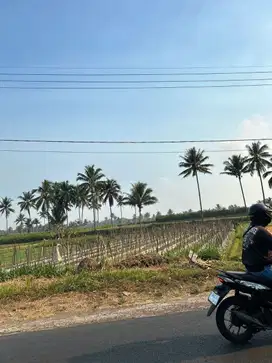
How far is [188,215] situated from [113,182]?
16143 millimetres

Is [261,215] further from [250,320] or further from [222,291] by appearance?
[250,320]

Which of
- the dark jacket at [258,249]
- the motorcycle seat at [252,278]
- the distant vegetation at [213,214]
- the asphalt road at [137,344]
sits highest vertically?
the distant vegetation at [213,214]

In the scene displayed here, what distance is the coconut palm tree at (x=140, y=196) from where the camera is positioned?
82.3m

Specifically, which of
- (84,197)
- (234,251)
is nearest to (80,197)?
(84,197)

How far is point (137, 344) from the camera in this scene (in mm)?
5918

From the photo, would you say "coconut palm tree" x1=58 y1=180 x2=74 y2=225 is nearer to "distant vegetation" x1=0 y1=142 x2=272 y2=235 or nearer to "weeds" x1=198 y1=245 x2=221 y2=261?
"distant vegetation" x1=0 y1=142 x2=272 y2=235

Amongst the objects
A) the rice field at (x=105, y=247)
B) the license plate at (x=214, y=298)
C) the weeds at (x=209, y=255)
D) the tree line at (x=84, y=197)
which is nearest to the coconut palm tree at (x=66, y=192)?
the tree line at (x=84, y=197)

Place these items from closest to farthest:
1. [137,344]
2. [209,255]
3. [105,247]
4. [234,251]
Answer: [137,344] → [209,255] → [105,247] → [234,251]

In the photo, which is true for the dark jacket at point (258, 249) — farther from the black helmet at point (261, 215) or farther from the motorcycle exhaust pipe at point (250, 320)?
the motorcycle exhaust pipe at point (250, 320)

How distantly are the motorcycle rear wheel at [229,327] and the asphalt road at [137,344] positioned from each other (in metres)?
0.11

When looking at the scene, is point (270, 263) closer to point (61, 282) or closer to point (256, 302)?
point (256, 302)

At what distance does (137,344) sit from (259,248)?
2.11 m

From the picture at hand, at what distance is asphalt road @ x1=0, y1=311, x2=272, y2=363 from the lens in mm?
5215

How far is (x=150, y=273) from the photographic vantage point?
1148 centimetres
